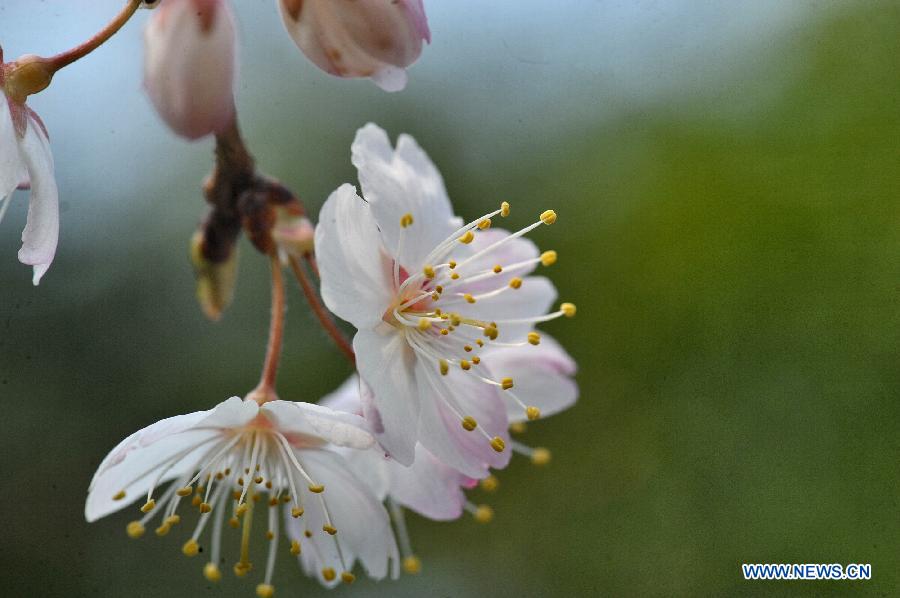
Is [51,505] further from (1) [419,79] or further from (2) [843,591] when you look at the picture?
(2) [843,591]

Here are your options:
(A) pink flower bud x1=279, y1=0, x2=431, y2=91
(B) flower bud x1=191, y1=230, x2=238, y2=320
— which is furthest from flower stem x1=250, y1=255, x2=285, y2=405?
(A) pink flower bud x1=279, y1=0, x2=431, y2=91

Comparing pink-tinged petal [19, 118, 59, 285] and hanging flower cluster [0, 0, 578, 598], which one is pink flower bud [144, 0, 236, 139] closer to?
hanging flower cluster [0, 0, 578, 598]

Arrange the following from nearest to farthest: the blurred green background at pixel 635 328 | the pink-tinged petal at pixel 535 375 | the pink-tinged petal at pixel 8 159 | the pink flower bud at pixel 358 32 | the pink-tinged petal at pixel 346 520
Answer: the pink-tinged petal at pixel 8 159, the pink flower bud at pixel 358 32, the pink-tinged petal at pixel 346 520, the pink-tinged petal at pixel 535 375, the blurred green background at pixel 635 328

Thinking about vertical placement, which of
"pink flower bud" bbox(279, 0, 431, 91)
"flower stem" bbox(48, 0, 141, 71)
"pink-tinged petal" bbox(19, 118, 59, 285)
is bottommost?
"pink-tinged petal" bbox(19, 118, 59, 285)

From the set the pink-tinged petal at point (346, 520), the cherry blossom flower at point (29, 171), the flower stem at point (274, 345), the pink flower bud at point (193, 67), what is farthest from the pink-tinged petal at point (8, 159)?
the pink-tinged petal at point (346, 520)

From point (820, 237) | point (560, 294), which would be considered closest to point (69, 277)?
point (560, 294)

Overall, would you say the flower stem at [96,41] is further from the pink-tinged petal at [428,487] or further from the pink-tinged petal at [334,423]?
the pink-tinged petal at [428,487]
